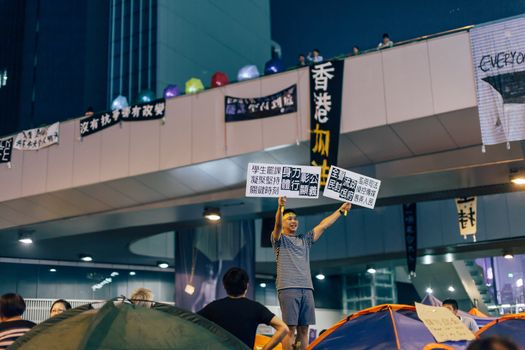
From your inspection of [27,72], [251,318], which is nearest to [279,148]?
[251,318]

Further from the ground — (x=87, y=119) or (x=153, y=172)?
(x=87, y=119)

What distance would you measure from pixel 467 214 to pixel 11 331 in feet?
41.3

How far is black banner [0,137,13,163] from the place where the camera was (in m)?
15.3

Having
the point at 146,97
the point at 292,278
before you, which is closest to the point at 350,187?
the point at 292,278

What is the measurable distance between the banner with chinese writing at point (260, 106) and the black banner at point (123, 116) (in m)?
1.66

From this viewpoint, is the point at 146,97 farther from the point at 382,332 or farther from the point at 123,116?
the point at 382,332

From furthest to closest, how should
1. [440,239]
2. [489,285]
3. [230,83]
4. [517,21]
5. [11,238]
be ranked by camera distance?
1. [489,285]
2. [440,239]
3. [11,238]
4. [230,83]
5. [517,21]

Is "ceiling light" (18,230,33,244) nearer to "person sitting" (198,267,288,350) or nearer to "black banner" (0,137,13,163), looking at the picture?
"black banner" (0,137,13,163)

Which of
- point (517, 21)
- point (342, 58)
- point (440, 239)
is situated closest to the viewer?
point (517, 21)

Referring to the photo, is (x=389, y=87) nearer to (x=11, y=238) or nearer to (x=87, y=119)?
(x=87, y=119)

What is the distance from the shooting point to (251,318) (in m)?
5.05

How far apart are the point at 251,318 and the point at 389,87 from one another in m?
6.75

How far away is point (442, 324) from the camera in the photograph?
5.69 m

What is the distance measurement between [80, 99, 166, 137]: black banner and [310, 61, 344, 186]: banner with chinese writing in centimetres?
354
